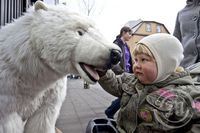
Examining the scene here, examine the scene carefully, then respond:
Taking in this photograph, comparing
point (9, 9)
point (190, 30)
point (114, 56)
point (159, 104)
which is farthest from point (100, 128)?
point (9, 9)

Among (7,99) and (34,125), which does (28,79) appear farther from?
(34,125)

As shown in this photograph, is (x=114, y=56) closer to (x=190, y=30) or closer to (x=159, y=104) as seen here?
(x=159, y=104)

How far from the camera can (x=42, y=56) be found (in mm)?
1901

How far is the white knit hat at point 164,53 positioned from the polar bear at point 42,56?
0.86 ft

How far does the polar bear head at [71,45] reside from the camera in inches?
69.6

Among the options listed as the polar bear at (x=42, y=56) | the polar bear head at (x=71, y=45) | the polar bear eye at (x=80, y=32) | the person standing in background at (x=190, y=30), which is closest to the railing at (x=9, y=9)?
the polar bear at (x=42, y=56)

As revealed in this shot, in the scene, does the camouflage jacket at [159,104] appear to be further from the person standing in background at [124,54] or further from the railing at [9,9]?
the person standing in background at [124,54]

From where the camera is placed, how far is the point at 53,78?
201 centimetres

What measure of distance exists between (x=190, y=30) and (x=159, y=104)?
2.68 ft

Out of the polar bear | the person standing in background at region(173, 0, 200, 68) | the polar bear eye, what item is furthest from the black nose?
the person standing in background at region(173, 0, 200, 68)

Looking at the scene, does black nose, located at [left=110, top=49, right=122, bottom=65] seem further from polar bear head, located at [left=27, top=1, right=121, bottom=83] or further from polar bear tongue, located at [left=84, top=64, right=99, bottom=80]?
polar bear tongue, located at [left=84, top=64, right=99, bottom=80]

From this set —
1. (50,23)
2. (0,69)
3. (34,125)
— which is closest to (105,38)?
(50,23)

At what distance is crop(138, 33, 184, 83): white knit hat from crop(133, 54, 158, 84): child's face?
0.10ft

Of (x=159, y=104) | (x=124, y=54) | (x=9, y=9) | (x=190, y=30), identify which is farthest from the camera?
(x=124, y=54)
